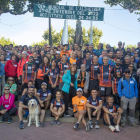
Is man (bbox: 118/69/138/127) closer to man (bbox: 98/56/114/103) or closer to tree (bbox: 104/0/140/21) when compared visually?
man (bbox: 98/56/114/103)

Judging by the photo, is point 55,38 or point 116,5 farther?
point 55,38

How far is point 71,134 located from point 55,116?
3.82 feet

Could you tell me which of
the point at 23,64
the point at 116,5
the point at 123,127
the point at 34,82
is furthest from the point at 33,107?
the point at 116,5

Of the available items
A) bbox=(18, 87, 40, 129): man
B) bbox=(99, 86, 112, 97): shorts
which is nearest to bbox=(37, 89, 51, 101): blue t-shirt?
bbox=(18, 87, 40, 129): man

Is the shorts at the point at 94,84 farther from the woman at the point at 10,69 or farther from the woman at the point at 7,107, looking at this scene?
the woman at the point at 10,69

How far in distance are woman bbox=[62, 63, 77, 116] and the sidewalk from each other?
110cm

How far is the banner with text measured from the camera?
11297mm

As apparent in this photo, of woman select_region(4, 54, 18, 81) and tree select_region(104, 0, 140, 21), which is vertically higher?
tree select_region(104, 0, 140, 21)

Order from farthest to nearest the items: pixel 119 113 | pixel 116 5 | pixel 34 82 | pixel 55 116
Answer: pixel 116 5, pixel 34 82, pixel 55 116, pixel 119 113

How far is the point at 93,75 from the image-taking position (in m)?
6.34

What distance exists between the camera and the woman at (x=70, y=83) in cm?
596

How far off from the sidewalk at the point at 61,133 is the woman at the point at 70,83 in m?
1.10

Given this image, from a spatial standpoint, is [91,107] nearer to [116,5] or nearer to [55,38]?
[116,5]

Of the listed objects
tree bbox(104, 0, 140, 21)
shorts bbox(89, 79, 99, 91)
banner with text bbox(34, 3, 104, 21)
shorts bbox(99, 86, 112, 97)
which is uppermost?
tree bbox(104, 0, 140, 21)
